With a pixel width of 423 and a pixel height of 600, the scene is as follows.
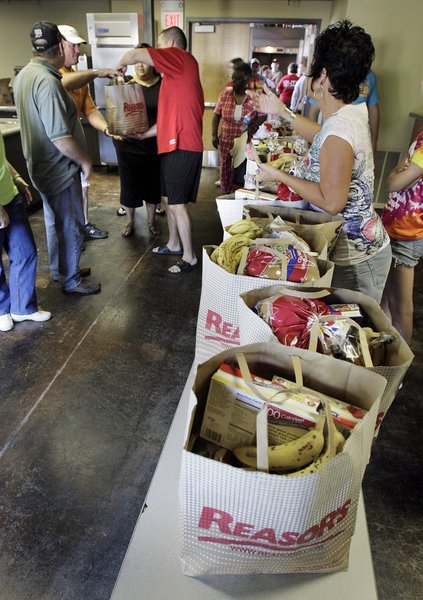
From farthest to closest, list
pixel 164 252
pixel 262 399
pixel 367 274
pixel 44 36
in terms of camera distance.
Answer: pixel 164 252 < pixel 44 36 < pixel 367 274 < pixel 262 399

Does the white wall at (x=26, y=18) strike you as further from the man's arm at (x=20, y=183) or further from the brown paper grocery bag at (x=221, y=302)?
the brown paper grocery bag at (x=221, y=302)

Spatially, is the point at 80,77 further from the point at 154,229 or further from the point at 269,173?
the point at 269,173

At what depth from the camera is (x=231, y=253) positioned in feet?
4.10

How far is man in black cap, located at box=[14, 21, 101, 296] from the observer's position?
2375 mm

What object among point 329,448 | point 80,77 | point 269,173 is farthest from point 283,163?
point 80,77

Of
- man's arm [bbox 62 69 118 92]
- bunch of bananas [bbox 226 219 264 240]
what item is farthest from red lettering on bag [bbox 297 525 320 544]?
man's arm [bbox 62 69 118 92]

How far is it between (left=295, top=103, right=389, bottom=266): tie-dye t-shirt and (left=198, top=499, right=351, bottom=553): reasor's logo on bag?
1071 mm

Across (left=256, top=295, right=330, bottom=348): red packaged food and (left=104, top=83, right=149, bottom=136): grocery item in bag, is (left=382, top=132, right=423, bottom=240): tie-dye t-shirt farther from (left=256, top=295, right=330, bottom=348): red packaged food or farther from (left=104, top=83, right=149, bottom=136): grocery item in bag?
(left=104, top=83, right=149, bottom=136): grocery item in bag

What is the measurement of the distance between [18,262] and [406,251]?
210cm

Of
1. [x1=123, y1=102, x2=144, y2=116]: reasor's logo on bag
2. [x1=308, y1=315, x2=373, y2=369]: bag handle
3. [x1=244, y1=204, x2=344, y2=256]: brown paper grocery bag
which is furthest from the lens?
[x1=123, y1=102, x2=144, y2=116]: reasor's logo on bag

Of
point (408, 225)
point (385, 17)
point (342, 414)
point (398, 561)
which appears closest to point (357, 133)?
point (408, 225)

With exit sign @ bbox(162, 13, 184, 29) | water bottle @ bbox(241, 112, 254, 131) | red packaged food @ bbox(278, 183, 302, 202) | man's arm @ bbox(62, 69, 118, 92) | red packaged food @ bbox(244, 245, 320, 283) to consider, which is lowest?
red packaged food @ bbox(244, 245, 320, 283)

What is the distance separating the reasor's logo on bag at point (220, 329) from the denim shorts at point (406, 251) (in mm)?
1150

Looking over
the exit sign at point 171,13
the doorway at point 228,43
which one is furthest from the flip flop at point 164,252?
the exit sign at point 171,13
